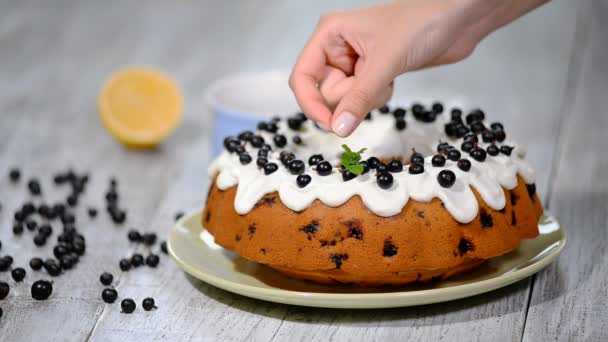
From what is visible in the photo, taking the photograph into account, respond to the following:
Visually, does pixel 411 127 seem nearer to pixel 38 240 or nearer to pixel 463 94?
pixel 38 240

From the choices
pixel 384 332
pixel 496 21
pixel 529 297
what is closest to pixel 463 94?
pixel 496 21

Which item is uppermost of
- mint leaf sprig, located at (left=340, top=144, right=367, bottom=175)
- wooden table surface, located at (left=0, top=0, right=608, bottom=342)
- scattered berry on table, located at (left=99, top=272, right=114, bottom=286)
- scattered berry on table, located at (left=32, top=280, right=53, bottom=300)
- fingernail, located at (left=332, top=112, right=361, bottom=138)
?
fingernail, located at (left=332, top=112, right=361, bottom=138)

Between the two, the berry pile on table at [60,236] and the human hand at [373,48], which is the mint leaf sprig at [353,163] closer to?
the human hand at [373,48]

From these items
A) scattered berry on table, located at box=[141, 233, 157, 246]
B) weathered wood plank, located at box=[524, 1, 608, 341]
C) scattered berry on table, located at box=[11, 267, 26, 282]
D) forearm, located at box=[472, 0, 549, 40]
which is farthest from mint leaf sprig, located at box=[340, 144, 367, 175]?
scattered berry on table, located at box=[11, 267, 26, 282]

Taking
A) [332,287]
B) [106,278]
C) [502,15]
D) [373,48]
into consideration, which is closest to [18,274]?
[106,278]

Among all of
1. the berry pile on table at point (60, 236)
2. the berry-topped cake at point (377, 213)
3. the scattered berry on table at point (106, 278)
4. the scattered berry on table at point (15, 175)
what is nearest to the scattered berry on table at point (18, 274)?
the berry pile on table at point (60, 236)

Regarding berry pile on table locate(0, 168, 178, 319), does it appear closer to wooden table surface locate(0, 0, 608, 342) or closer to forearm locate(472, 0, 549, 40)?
wooden table surface locate(0, 0, 608, 342)

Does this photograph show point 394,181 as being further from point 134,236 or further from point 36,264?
point 36,264
